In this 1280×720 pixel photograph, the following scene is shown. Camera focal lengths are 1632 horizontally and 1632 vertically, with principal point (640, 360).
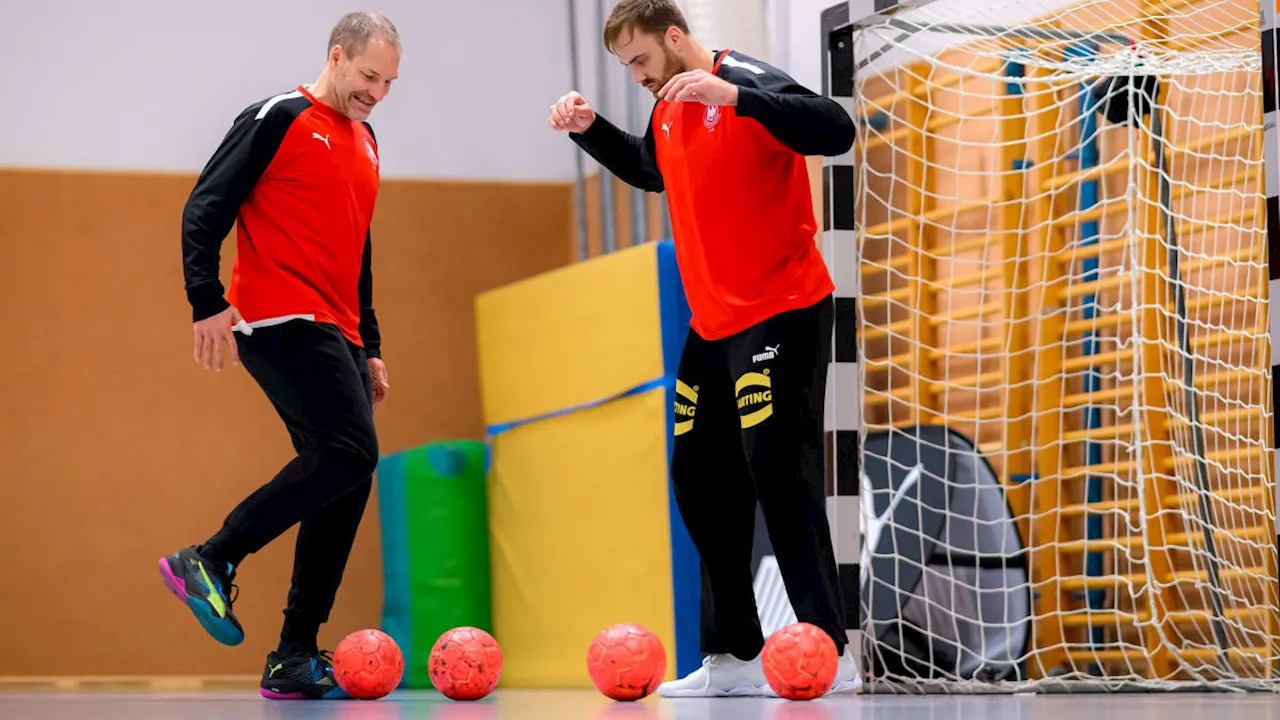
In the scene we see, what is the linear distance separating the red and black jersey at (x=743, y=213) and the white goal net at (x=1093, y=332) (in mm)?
804

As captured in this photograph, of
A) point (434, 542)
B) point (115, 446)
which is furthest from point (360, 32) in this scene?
point (115, 446)

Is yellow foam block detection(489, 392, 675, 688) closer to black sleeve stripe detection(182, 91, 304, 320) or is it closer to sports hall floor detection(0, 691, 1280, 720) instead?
sports hall floor detection(0, 691, 1280, 720)

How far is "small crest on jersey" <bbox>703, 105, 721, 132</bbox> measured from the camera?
373cm

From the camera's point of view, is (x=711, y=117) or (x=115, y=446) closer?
(x=711, y=117)

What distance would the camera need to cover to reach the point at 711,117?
374 centimetres

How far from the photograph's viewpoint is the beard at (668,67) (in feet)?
12.2

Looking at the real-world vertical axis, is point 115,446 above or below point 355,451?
below

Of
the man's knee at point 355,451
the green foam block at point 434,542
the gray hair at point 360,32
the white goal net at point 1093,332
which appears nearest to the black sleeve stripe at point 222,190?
the gray hair at point 360,32

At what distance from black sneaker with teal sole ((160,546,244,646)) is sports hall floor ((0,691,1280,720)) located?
0.17m

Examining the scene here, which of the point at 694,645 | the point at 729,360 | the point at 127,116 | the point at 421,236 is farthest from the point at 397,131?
Answer: the point at 729,360

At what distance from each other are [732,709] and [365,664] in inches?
43.8

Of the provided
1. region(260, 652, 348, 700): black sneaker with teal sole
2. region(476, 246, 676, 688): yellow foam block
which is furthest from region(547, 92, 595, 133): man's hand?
region(476, 246, 676, 688): yellow foam block

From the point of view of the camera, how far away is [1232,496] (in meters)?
4.93

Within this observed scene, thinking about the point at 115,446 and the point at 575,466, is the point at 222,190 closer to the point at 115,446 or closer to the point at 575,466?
the point at 575,466
